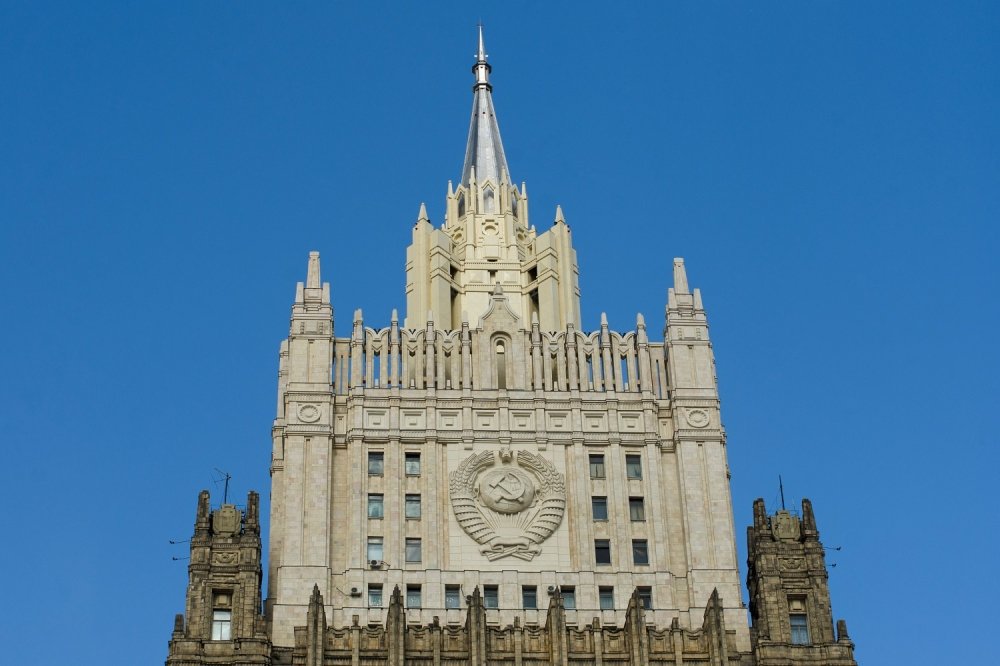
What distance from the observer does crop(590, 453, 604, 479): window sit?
70375 mm

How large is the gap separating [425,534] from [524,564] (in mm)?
3564

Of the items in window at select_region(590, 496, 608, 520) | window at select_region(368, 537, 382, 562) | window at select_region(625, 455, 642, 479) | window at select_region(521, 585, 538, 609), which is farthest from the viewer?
window at select_region(625, 455, 642, 479)

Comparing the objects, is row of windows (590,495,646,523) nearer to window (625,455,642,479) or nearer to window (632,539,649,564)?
window (632,539,649,564)

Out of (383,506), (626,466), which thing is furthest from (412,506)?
(626,466)

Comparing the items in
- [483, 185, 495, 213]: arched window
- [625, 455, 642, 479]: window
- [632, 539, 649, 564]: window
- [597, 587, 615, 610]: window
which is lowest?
[597, 587, 615, 610]: window

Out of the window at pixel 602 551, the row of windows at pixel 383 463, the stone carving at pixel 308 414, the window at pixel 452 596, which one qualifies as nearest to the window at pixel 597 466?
the window at pixel 602 551

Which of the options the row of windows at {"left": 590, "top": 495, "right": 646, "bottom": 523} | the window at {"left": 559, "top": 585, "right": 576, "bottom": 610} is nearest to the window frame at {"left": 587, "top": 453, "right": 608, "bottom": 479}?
the row of windows at {"left": 590, "top": 495, "right": 646, "bottom": 523}

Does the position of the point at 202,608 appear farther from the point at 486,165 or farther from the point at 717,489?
the point at 486,165

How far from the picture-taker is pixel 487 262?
262 ft

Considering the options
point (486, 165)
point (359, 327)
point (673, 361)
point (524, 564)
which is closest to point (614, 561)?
point (524, 564)

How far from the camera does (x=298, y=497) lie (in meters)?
67.8

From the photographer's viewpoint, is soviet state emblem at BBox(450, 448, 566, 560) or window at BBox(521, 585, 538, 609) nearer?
window at BBox(521, 585, 538, 609)

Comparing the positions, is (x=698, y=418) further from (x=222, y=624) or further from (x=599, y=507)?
(x=222, y=624)

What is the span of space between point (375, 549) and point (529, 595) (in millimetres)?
5531
